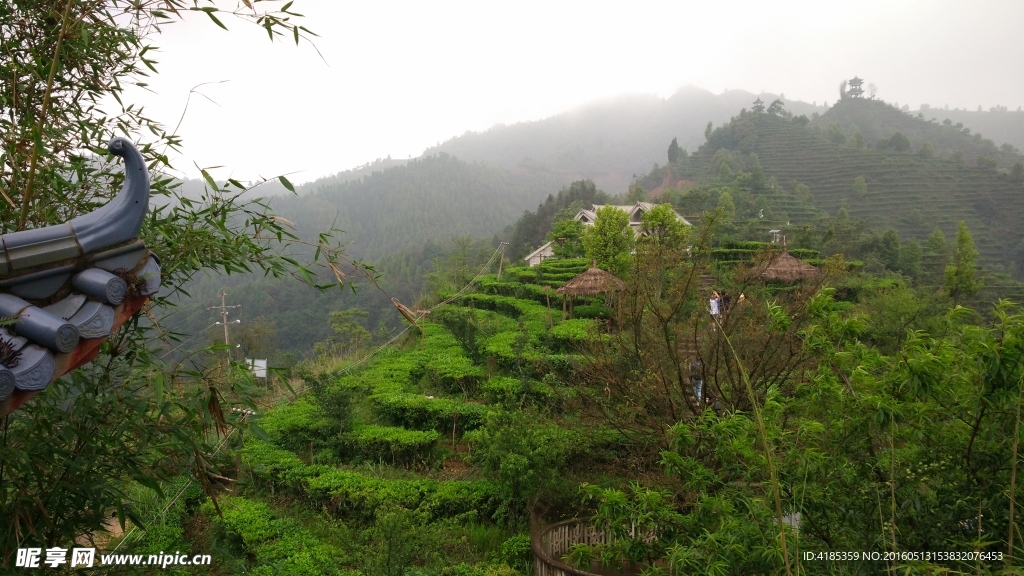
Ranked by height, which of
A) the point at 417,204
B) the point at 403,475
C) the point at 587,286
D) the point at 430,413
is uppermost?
the point at 587,286

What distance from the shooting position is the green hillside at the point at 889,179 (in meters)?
32.7

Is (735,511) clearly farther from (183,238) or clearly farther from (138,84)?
(138,84)

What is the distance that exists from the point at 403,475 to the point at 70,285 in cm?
597

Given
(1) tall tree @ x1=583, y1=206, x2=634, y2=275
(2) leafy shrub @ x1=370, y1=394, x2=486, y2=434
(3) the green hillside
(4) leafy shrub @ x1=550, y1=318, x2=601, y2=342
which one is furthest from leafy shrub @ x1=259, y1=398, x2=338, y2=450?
(3) the green hillside

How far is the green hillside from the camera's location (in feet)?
107

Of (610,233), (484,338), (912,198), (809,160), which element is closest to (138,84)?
(484,338)

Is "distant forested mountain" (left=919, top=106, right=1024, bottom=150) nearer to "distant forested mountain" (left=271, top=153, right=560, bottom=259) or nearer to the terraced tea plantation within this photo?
"distant forested mountain" (left=271, top=153, right=560, bottom=259)

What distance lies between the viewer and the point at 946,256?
21.0m

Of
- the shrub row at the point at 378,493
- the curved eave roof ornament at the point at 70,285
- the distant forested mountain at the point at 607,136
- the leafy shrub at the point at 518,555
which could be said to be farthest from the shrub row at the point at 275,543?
the distant forested mountain at the point at 607,136

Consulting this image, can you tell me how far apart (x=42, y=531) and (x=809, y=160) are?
52.7 m

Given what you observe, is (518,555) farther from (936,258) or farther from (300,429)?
(936,258)

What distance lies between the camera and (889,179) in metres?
39.3

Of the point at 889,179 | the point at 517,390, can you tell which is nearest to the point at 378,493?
the point at 517,390

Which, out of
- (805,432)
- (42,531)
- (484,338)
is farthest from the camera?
(484,338)
